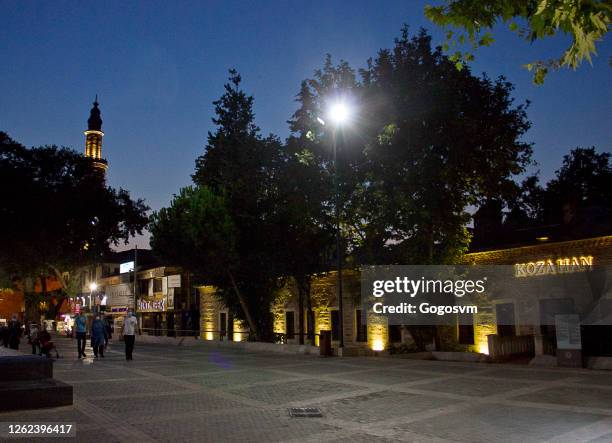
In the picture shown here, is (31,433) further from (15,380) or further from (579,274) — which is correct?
(579,274)

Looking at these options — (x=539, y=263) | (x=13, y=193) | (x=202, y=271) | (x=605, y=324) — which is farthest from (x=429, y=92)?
(x=13, y=193)

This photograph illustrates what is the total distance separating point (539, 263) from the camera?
22.3 m

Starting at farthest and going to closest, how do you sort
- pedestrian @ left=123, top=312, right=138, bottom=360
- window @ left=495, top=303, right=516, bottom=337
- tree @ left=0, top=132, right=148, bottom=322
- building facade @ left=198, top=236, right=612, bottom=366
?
tree @ left=0, top=132, right=148, bottom=322 → window @ left=495, top=303, right=516, bottom=337 → building facade @ left=198, top=236, right=612, bottom=366 → pedestrian @ left=123, top=312, right=138, bottom=360

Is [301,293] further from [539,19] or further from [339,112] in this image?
[539,19]

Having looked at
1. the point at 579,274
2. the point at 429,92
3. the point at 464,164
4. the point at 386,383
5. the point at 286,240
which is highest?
the point at 429,92

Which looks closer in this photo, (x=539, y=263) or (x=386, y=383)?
(x=386, y=383)

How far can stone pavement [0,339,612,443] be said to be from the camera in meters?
7.39

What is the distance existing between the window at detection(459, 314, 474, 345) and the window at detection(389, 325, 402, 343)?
346 cm

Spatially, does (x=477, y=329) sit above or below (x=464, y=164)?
below

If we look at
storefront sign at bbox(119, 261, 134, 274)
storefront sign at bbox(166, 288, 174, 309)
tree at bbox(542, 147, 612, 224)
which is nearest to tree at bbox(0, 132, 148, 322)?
storefront sign at bbox(166, 288, 174, 309)

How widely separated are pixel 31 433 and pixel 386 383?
7666 millimetres

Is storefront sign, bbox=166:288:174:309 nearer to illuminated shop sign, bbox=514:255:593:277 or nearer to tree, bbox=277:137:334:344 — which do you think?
tree, bbox=277:137:334:344

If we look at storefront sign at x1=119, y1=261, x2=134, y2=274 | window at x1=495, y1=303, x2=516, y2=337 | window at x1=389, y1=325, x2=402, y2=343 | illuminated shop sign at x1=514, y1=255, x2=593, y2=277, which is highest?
storefront sign at x1=119, y1=261, x2=134, y2=274

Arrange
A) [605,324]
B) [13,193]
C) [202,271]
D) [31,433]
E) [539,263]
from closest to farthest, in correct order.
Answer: [31,433] < [605,324] < [539,263] < [202,271] < [13,193]
